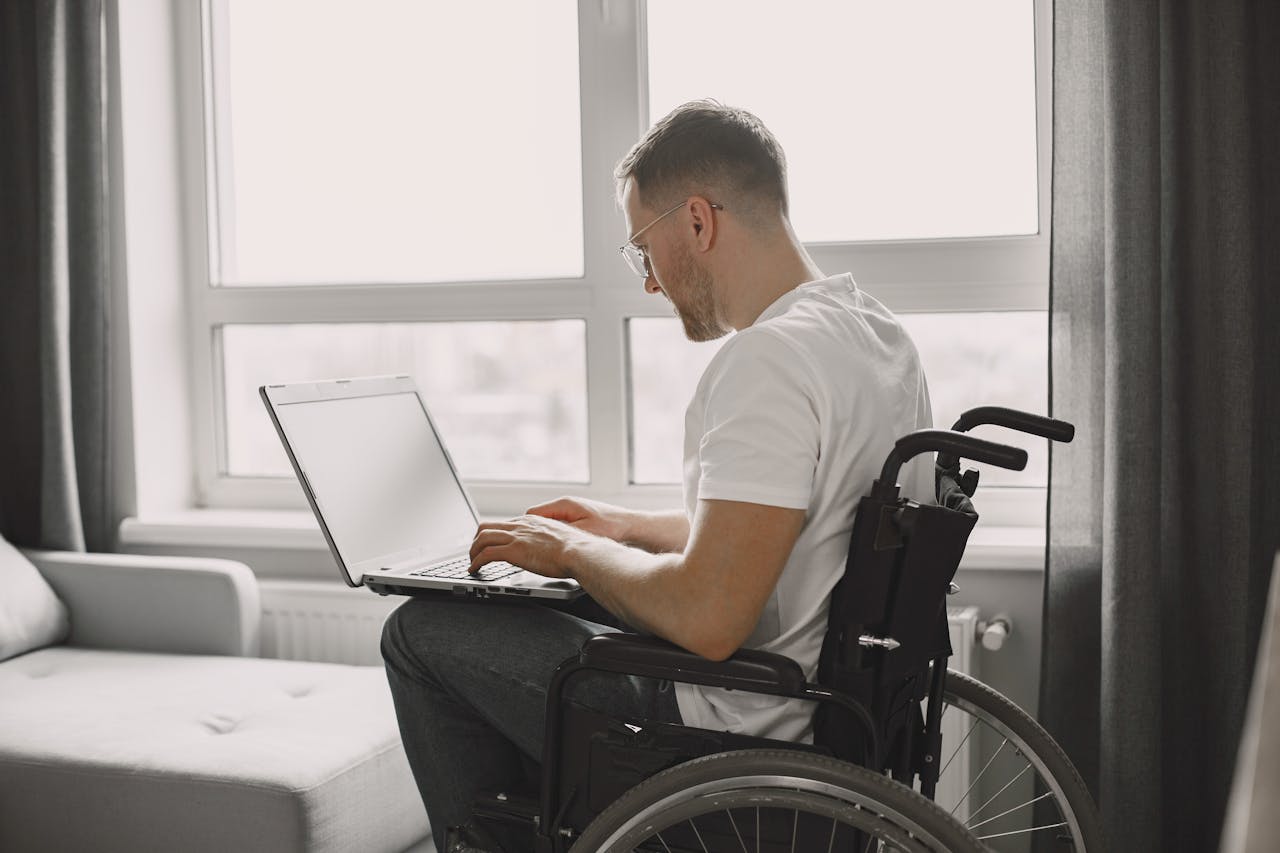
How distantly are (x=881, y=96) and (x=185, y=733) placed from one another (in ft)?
5.72

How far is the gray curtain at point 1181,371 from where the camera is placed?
2061 millimetres

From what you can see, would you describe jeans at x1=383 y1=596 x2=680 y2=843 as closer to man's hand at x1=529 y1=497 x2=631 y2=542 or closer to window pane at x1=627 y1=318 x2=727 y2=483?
man's hand at x1=529 y1=497 x2=631 y2=542

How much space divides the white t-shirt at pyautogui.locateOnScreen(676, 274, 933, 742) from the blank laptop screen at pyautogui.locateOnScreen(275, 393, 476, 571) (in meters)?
0.55

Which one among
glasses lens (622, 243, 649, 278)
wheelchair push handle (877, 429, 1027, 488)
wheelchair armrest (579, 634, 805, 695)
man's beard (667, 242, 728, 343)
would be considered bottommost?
wheelchair armrest (579, 634, 805, 695)

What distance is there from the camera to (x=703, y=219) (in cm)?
162

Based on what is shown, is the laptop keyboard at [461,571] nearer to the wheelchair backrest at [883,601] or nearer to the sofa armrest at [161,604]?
the wheelchair backrest at [883,601]

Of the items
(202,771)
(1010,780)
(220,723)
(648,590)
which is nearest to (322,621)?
(220,723)

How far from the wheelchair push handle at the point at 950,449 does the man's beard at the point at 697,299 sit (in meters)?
0.41

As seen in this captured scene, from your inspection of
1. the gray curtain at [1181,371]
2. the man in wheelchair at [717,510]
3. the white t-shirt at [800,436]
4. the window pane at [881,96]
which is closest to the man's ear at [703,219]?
the man in wheelchair at [717,510]

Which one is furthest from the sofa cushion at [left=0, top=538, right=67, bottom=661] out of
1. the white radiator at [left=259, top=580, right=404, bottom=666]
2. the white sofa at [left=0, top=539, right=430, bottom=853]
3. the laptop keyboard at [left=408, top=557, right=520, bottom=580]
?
the laptop keyboard at [left=408, top=557, right=520, bottom=580]

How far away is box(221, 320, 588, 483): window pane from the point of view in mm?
2854

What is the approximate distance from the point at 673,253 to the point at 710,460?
39 cm

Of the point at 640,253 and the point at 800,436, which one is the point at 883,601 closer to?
the point at 800,436

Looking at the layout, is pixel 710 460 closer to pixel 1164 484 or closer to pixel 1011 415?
pixel 1011 415
